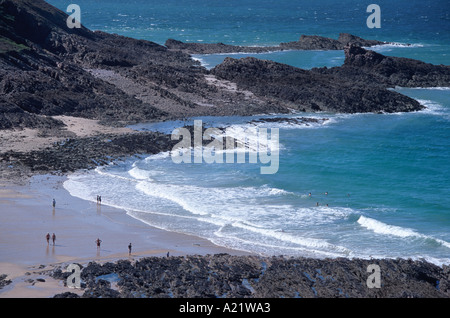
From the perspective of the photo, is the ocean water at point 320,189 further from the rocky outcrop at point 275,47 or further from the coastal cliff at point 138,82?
the rocky outcrop at point 275,47

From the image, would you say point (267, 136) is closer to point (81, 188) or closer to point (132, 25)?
point (81, 188)

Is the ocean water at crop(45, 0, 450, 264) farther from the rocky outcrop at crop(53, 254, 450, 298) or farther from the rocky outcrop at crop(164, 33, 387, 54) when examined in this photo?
the rocky outcrop at crop(164, 33, 387, 54)

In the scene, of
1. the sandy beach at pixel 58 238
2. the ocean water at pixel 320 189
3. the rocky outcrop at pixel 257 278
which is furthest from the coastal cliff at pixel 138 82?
the rocky outcrop at pixel 257 278

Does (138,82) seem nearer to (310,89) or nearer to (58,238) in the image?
(310,89)

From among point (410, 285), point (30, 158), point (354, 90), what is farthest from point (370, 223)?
point (354, 90)

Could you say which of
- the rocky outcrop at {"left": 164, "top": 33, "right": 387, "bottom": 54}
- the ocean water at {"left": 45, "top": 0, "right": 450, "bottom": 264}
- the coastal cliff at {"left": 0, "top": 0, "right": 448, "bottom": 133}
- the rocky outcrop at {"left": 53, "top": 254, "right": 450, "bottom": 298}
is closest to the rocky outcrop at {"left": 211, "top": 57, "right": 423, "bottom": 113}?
the coastal cliff at {"left": 0, "top": 0, "right": 448, "bottom": 133}

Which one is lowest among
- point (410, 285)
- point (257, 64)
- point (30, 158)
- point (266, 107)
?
point (410, 285)
